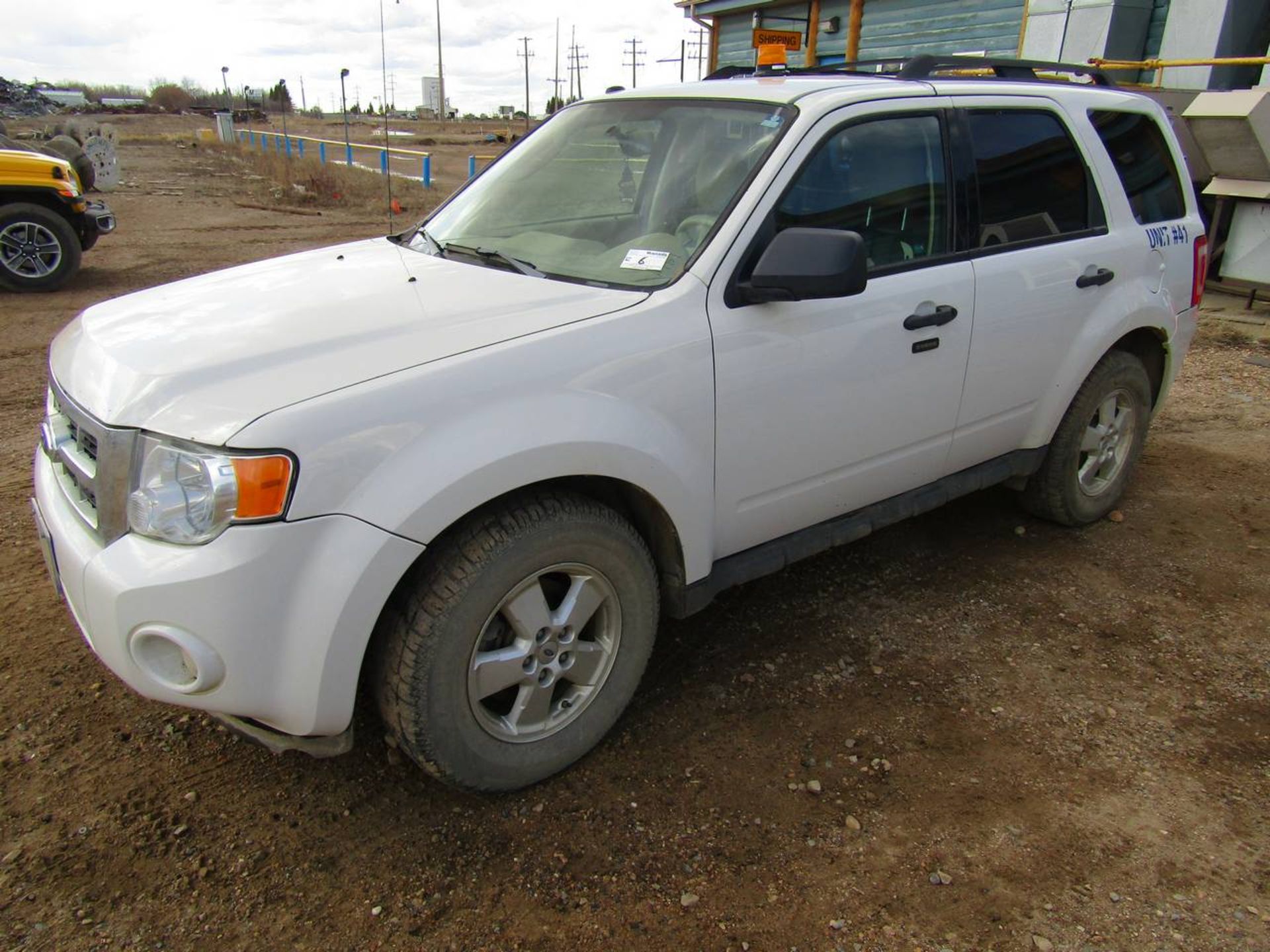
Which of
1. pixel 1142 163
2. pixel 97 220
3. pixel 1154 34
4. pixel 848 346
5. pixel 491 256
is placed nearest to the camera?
pixel 848 346

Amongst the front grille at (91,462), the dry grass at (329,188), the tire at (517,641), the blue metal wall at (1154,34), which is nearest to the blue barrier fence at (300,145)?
the dry grass at (329,188)

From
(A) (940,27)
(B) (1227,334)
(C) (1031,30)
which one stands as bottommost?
(B) (1227,334)

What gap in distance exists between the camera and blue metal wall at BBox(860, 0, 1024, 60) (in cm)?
1311

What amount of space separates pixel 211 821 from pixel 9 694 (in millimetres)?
1021

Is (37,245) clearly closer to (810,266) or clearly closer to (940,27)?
(810,266)

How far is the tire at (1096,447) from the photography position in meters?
4.13

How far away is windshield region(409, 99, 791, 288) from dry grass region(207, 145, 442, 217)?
13.9 metres

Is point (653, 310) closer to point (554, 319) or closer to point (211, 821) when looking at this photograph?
point (554, 319)

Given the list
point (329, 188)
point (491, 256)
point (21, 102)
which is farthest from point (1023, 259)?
point (21, 102)

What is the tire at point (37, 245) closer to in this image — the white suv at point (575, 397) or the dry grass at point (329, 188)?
the dry grass at point (329, 188)

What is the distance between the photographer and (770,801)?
8.80 feet

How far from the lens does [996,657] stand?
11.3 feet

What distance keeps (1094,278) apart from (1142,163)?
763 mm

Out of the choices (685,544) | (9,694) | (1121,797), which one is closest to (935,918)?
(1121,797)
